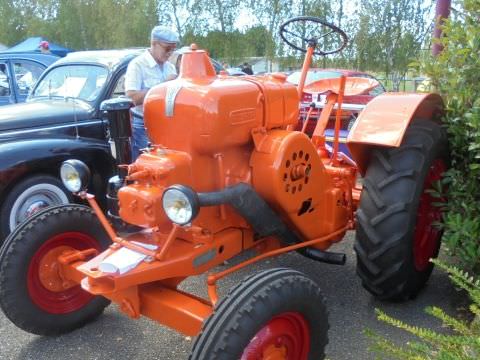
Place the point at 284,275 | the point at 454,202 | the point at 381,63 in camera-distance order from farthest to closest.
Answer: the point at 381,63 → the point at 454,202 → the point at 284,275

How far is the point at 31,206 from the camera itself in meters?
4.08

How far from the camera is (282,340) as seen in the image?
7.20 feet

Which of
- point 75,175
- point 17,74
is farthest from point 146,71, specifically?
point 17,74

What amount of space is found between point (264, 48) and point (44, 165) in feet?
52.0

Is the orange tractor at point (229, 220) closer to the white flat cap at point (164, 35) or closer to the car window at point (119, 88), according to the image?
the white flat cap at point (164, 35)

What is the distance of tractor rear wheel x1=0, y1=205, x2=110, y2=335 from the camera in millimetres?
2627

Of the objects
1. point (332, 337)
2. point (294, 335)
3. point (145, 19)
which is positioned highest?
point (145, 19)

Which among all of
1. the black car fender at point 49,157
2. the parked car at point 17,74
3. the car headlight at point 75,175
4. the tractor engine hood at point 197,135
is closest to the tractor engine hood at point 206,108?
the tractor engine hood at point 197,135

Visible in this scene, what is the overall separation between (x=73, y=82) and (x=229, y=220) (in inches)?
116

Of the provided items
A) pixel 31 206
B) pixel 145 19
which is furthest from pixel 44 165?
pixel 145 19

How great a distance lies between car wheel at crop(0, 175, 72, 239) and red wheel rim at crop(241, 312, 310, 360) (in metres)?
2.62

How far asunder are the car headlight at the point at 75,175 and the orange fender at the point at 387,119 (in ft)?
4.94

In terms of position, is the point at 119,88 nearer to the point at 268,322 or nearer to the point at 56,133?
the point at 56,133

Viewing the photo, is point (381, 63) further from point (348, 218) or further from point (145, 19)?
point (145, 19)
